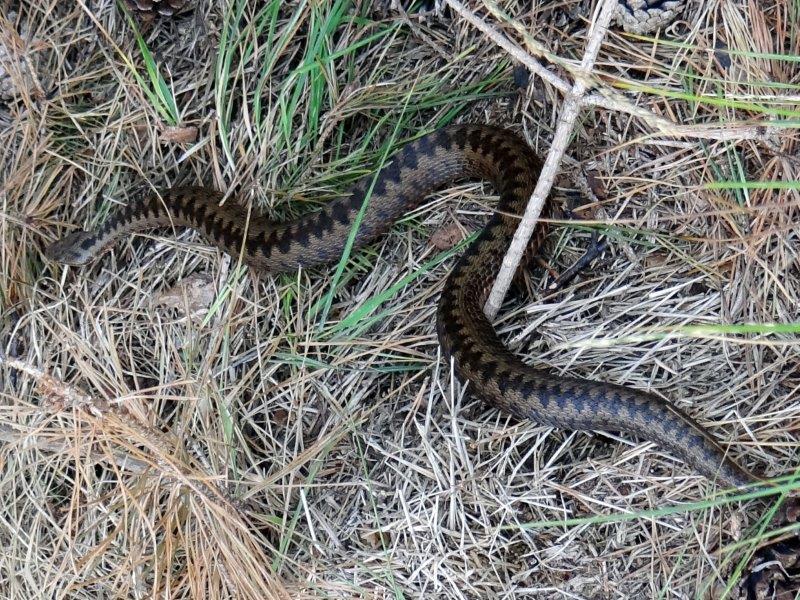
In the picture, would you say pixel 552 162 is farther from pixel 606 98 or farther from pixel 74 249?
pixel 74 249

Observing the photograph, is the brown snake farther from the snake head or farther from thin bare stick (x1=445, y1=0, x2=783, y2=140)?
thin bare stick (x1=445, y1=0, x2=783, y2=140)

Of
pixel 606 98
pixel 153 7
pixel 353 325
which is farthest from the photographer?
pixel 153 7

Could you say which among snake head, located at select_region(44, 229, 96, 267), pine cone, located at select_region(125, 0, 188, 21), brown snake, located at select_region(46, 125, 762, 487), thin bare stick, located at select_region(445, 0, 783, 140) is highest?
thin bare stick, located at select_region(445, 0, 783, 140)

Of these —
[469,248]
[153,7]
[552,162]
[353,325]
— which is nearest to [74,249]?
[153,7]

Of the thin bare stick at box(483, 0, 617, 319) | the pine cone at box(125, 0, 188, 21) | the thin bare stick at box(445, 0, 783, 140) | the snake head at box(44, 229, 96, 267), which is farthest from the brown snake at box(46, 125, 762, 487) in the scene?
the thin bare stick at box(445, 0, 783, 140)

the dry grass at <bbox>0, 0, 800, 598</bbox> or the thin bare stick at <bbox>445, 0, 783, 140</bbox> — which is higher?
the thin bare stick at <bbox>445, 0, 783, 140</bbox>

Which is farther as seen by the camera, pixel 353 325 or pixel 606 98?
pixel 353 325

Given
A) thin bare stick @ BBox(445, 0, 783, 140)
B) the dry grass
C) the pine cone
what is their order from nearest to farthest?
thin bare stick @ BBox(445, 0, 783, 140) < the dry grass < the pine cone
